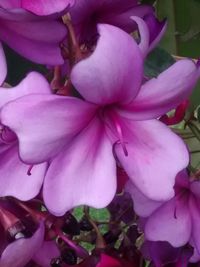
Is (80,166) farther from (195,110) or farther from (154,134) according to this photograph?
(195,110)

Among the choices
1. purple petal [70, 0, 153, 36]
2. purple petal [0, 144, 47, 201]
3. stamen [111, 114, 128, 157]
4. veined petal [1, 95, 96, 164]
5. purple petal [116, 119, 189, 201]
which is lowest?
purple petal [0, 144, 47, 201]

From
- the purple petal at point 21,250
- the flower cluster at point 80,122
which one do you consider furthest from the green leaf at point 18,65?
the purple petal at point 21,250

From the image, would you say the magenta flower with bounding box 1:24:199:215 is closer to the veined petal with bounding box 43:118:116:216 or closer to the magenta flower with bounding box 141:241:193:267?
the veined petal with bounding box 43:118:116:216

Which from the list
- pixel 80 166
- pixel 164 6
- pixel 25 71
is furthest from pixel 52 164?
pixel 164 6

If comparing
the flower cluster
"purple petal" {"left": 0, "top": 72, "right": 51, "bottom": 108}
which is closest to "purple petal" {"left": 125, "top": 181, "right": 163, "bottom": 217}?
the flower cluster

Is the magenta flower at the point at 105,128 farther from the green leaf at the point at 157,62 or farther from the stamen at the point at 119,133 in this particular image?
the green leaf at the point at 157,62
